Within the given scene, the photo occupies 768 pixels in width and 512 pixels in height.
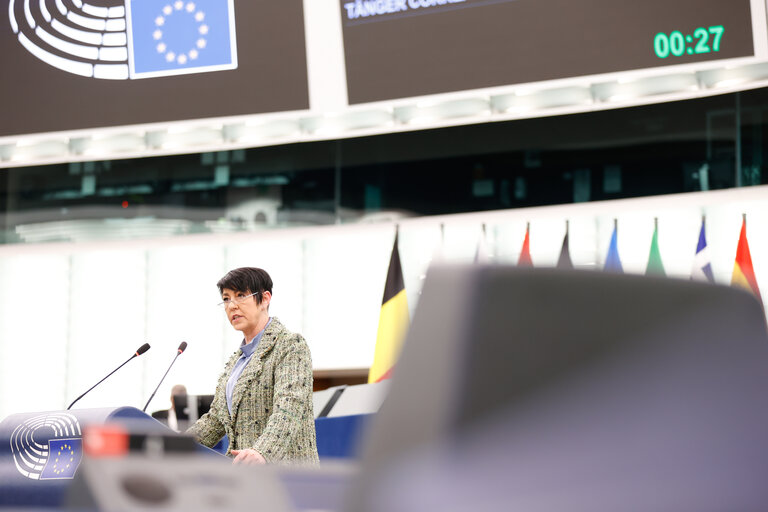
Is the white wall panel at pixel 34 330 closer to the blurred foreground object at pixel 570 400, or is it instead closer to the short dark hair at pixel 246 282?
the short dark hair at pixel 246 282

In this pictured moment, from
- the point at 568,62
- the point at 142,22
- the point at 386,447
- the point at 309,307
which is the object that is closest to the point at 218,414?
the point at 386,447

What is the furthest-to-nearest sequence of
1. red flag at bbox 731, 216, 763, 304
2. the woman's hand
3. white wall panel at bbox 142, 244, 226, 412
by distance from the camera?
1. white wall panel at bbox 142, 244, 226, 412
2. red flag at bbox 731, 216, 763, 304
3. the woman's hand

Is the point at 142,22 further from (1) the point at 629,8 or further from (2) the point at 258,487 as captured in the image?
(2) the point at 258,487

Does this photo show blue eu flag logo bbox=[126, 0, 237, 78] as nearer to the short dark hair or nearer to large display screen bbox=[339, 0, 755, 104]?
large display screen bbox=[339, 0, 755, 104]

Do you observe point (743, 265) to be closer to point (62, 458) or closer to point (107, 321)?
point (62, 458)

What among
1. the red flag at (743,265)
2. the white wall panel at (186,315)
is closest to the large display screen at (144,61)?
the red flag at (743,265)

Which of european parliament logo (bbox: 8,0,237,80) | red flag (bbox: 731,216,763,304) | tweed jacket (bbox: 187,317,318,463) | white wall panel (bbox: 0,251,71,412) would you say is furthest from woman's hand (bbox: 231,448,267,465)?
white wall panel (bbox: 0,251,71,412)

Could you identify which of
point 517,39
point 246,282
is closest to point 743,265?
point 517,39

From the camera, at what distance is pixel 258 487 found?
585 millimetres

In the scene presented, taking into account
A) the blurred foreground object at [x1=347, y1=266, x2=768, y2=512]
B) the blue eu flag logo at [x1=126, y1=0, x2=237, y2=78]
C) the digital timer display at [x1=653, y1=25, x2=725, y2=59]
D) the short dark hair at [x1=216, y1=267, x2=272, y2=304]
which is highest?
the blue eu flag logo at [x1=126, y1=0, x2=237, y2=78]

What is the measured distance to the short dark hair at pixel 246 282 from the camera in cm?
231

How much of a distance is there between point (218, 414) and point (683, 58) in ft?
9.76

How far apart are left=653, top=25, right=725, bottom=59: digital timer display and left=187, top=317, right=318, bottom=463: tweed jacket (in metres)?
2.75

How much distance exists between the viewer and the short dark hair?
7.57 ft
